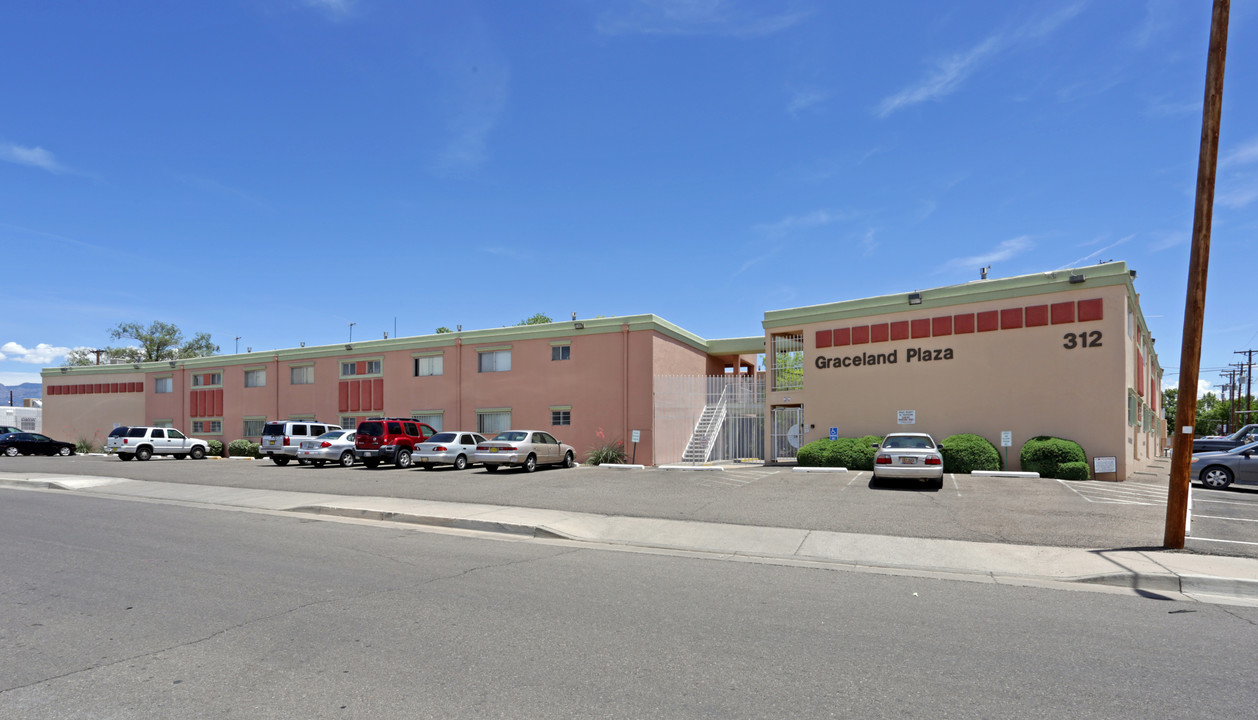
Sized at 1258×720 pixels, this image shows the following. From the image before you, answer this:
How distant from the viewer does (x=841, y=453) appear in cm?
2262

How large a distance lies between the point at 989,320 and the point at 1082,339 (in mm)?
2559

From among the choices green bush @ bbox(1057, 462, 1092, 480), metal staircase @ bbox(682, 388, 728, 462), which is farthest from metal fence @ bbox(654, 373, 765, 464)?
green bush @ bbox(1057, 462, 1092, 480)

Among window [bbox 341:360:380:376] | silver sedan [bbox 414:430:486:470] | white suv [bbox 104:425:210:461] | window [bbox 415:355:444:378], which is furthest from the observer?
window [bbox 341:360:380:376]

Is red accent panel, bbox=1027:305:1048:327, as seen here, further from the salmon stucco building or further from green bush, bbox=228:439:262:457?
green bush, bbox=228:439:262:457

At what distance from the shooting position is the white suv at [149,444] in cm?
3369

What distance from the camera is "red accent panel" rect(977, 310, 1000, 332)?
22281mm

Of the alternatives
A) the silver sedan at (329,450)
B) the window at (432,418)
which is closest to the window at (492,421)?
the window at (432,418)

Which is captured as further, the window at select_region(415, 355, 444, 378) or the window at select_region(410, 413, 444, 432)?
the window at select_region(415, 355, 444, 378)

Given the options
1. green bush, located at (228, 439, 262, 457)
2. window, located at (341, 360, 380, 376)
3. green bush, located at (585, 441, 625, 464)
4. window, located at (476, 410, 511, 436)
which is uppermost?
window, located at (341, 360, 380, 376)

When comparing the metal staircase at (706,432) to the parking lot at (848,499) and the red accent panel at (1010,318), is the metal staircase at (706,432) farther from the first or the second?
the red accent panel at (1010,318)

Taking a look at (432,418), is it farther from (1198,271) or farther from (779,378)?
(1198,271)

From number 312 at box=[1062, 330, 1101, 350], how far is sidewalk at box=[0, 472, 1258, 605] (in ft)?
41.8

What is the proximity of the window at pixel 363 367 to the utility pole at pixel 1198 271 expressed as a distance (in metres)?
31.5

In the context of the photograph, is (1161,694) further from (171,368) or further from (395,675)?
(171,368)
